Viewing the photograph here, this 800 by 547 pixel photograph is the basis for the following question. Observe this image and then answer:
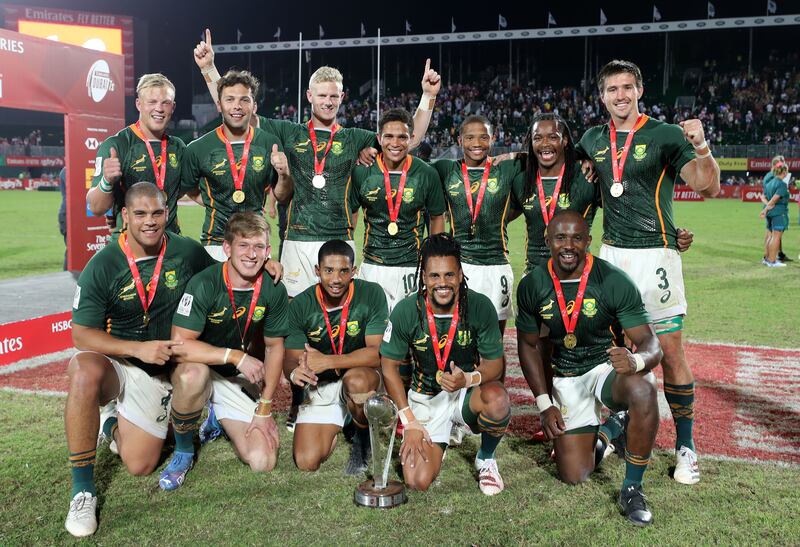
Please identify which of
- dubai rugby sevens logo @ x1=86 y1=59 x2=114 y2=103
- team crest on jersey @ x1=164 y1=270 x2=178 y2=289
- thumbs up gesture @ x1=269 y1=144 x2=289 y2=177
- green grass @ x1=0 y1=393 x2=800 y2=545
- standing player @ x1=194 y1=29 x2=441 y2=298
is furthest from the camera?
dubai rugby sevens logo @ x1=86 y1=59 x2=114 y2=103

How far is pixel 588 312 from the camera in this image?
420cm

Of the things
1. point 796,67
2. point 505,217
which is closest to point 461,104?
point 796,67

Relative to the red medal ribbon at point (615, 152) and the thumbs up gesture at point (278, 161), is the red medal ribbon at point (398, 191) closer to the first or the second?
the thumbs up gesture at point (278, 161)

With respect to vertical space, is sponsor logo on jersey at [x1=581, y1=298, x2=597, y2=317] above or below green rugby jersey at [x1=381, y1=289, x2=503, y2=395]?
above

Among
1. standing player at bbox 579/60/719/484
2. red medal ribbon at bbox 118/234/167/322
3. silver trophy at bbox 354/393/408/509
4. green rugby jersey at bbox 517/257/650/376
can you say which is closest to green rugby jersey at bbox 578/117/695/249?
standing player at bbox 579/60/719/484

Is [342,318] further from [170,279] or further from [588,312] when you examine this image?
[588,312]

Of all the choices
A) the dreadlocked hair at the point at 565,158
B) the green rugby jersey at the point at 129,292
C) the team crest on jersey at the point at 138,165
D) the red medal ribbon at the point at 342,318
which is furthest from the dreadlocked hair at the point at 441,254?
the team crest on jersey at the point at 138,165

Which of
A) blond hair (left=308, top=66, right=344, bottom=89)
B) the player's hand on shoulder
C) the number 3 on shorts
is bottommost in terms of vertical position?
the player's hand on shoulder

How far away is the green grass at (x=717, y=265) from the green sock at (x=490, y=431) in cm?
453

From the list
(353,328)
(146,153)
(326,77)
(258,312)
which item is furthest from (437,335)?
(146,153)

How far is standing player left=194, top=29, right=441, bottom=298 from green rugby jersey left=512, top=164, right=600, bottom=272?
1180 mm

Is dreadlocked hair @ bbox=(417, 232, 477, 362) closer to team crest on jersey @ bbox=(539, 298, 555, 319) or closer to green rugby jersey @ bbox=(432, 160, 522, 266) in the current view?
team crest on jersey @ bbox=(539, 298, 555, 319)

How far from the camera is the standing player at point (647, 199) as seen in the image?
4.41 m

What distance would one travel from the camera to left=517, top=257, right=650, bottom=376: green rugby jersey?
410cm
